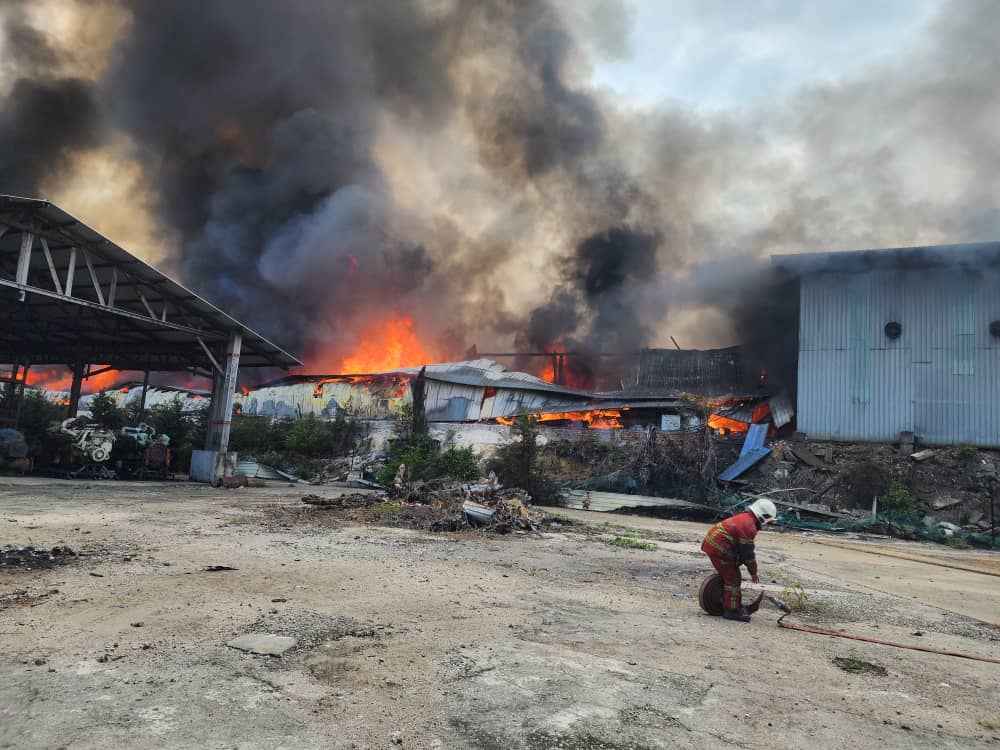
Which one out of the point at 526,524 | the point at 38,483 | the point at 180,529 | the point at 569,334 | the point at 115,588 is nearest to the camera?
the point at 115,588

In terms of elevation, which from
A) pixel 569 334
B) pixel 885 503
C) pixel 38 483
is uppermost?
pixel 569 334

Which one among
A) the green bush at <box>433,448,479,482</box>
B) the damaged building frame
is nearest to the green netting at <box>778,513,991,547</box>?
the green bush at <box>433,448,479,482</box>

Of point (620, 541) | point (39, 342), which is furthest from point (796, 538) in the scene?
point (39, 342)

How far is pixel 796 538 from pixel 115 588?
14.5 meters

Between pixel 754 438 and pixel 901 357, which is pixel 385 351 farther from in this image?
pixel 901 357

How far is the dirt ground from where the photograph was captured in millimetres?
3145

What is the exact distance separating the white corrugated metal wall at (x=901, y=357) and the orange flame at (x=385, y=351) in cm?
2210

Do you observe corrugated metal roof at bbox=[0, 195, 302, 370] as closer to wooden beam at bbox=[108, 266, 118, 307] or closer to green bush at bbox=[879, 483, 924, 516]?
wooden beam at bbox=[108, 266, 118, 307]

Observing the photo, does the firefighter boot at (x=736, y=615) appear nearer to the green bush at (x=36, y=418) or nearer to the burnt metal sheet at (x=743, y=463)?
the burnt metal sheet at (x=743, y=463)

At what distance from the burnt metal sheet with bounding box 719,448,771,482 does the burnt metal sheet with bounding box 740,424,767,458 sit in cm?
18

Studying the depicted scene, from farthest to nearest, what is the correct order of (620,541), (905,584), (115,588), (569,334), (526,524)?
(569,334) < (526,524) < (620,541) < (905,584) < (115,588)

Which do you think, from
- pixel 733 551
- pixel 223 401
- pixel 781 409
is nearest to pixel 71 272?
pixel 223 401

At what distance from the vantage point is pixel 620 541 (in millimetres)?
A: 11453

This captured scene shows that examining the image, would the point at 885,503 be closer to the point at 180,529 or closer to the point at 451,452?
the point at 451,452
